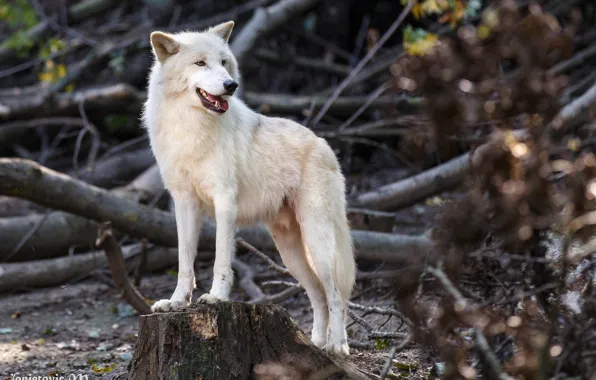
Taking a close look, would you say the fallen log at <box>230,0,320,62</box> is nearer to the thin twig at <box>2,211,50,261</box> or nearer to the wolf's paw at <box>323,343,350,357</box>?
the thin twig at <box>2,211,50,261</box>

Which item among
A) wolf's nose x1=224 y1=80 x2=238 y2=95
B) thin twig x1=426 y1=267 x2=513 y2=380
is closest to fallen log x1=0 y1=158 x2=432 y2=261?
wolf's nose x1=224 y1=80 x2=238 y2=95

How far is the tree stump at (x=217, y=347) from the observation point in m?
4.40

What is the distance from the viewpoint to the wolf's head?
16.2ft

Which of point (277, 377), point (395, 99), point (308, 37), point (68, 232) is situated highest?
point (308, 37)

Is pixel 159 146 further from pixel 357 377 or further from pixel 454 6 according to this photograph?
pixel 454 6

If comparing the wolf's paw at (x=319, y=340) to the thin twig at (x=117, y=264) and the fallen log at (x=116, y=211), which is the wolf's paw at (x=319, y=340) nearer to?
the fallen log at (x=116, y=211)

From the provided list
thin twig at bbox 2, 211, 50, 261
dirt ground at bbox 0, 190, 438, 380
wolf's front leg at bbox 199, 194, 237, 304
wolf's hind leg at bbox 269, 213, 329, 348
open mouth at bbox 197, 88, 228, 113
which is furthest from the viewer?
thin twig at bbox 2, 211, 50, 261

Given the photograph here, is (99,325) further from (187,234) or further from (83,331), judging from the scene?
(187,234)

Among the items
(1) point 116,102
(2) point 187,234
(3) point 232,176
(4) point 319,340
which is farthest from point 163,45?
(1) point 116,102

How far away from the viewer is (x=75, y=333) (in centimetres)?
710

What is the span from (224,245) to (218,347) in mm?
775

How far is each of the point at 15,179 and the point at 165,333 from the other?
332cm

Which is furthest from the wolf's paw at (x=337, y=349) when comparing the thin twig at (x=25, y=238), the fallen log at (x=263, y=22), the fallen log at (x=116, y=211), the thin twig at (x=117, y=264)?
the fallen log at (x=263, y=22)

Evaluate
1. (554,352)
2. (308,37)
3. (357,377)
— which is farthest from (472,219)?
(308,37)
